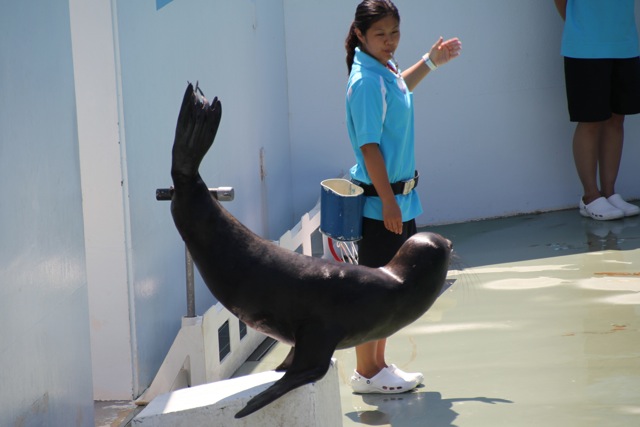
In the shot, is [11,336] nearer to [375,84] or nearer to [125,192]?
[125,192]

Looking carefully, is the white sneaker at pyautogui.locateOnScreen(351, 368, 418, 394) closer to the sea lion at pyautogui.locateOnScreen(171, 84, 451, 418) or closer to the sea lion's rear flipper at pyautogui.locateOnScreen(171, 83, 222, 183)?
the sea lion at pyautogui.locateOnScreen(171, 84, 451, 418)

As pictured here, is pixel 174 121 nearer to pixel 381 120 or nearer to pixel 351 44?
pixel 351 44

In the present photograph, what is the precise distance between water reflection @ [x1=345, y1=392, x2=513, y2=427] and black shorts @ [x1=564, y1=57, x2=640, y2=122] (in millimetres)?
3720

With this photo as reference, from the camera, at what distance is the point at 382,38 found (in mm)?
4137

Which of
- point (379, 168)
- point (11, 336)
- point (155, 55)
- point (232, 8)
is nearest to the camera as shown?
point (11, 336)

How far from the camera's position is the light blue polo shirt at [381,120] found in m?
4.13

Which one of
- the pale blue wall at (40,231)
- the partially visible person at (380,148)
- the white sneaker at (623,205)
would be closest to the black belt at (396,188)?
the partially visible person at (380,148)

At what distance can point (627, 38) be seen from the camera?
290 inches

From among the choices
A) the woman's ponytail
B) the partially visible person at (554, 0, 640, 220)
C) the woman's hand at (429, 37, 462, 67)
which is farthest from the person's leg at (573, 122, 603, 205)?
the woman's ponytail

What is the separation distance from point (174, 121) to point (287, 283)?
2344mm

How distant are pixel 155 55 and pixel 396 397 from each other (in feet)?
6.33

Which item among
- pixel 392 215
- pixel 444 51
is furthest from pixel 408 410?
pixel 444 51

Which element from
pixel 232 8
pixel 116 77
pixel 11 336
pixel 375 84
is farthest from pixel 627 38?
pixel 11 336

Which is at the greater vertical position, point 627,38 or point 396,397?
point 627,38
